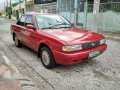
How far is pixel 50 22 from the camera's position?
6254mm

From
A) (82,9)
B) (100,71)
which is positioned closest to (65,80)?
(100,71)

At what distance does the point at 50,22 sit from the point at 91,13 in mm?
10971

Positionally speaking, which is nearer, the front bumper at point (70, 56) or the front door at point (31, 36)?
the front bumper at point (70, 56)

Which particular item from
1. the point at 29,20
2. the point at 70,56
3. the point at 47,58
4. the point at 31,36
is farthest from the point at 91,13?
the point at 70,56

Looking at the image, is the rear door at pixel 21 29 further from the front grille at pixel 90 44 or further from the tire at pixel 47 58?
the front grille at pixel 90 44

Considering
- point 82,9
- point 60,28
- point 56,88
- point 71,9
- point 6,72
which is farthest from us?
point 71,9

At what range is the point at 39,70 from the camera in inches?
212

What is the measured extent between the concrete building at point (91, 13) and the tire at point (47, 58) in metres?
9.82

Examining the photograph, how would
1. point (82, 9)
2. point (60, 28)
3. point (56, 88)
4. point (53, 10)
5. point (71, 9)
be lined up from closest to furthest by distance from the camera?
1. point (56, 88)
2. point (60, 28)
3. point (82, 9)
4. point (71, 9)
5. point (53, 10)

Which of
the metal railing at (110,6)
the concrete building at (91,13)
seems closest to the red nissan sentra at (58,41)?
the concrete building at (91,13)

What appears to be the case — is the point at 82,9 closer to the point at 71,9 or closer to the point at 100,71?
the point at 71,9

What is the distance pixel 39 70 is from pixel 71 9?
15714 mm

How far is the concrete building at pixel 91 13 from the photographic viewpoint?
1438cm

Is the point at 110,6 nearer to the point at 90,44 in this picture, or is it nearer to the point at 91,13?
the point at 91,13
